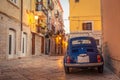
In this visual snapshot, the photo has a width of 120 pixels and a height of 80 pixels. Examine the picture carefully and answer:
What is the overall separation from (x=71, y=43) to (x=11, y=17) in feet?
31.6

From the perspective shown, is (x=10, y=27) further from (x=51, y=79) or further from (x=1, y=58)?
(x=51, y=79)

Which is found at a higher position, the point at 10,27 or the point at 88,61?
the point at 10,27

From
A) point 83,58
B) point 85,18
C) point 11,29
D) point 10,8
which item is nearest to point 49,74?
point 83,58

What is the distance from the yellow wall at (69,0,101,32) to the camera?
31734mm

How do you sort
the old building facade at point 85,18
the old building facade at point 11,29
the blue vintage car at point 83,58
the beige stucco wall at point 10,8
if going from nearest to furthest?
the blue vintage car at point 83,58 < the old building facade at point 11,29 < the beige stucco wall at point 10,8 < the old building facade at point 85,18

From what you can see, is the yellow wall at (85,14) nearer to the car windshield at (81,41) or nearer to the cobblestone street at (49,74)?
the cobblestone street at (49,74)

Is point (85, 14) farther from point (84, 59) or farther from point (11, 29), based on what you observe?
point (84, 59)

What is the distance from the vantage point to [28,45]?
24188mm

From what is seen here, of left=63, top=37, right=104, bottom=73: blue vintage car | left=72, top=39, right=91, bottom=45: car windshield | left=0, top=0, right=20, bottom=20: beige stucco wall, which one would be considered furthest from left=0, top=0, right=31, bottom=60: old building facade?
left=63, top=37, right=104, bottom=73: blue vintage car


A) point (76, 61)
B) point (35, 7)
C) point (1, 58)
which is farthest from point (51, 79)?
point (35, 7)

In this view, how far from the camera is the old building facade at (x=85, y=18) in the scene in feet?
104

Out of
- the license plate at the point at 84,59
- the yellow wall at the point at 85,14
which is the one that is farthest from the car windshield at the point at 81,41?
the yellow wall at the point at 85,14

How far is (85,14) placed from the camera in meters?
31.8

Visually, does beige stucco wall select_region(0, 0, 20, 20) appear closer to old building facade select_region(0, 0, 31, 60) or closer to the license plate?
old building facade select_region(0, 0, 31, 60)
